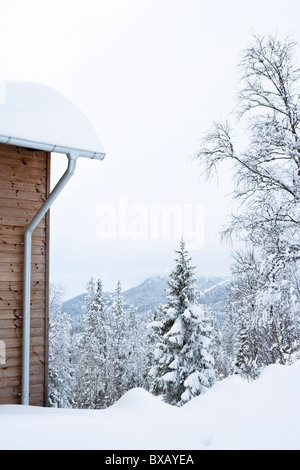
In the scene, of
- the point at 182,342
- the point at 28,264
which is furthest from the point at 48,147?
the point at 182,342

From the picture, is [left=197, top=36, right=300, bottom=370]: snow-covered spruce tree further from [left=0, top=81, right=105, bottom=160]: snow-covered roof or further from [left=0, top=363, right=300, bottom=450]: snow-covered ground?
[left=0, top=81, right=105, bottom=160]: snow-covered roof

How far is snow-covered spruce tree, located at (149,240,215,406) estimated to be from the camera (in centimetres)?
1424

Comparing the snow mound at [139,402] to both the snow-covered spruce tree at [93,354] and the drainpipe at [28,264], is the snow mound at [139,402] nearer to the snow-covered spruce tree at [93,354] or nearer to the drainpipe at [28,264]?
the drainpipe at [28,264]

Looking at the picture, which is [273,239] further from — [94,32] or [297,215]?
[94,32]

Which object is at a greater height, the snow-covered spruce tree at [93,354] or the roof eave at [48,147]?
the roof eave at [48,147]

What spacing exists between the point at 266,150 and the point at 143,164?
1044 inches

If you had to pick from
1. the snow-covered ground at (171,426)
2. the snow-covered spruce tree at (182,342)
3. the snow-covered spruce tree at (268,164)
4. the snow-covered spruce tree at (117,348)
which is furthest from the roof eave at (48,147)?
the snow-covered spruce tree at (117,348)

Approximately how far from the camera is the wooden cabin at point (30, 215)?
12.4ft

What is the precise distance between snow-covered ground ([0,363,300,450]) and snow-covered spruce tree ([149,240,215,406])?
11.3 metres

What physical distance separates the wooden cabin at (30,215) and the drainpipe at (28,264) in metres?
0.02

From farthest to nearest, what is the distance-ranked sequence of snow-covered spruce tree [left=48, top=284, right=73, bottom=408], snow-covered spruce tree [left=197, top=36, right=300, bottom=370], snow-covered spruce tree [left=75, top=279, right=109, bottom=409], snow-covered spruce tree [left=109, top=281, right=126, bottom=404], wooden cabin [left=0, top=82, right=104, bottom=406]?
1. snow-covered spruce tree [left=109, top=281, right=126, bottom=404]
2. snow-covered spruce tree [left=75, top=279, right=109, bottom=409]
3. snow-covered spruce tree [left=48, top=284, right=73, bottom=408]
4. snow-covered spruce tree [left=197, top=36, right=300, bottom=370]
5. wooden cabin [left=0, top=82, right=104, bottom=406]

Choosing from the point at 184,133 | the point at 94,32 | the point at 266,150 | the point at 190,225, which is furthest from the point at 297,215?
the point at 184,133

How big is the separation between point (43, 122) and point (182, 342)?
12007mm

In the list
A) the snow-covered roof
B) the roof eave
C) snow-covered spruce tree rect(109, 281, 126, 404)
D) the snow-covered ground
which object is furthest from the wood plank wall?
snow-covered spruce tree rect(109, 281, 126, 404)
